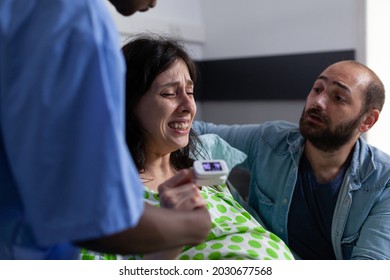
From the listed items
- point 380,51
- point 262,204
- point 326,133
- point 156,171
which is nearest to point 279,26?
point 380,51

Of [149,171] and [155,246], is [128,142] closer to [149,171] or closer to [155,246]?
[149,171]

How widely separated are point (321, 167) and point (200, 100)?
5.63ft

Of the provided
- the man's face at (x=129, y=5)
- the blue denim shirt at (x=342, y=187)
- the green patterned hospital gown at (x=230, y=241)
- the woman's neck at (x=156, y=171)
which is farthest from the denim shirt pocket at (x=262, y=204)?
the man's face at (x=129, y=5)

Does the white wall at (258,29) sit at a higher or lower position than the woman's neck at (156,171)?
higher

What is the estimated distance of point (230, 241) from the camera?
4.24ft

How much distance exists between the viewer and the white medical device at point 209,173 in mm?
949

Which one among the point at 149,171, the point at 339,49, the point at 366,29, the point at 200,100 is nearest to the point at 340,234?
the point at 149,171

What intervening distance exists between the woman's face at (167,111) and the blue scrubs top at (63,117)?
84 centimetres

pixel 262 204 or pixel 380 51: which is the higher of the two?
pixel 380 51

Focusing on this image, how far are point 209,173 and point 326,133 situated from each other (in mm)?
1032

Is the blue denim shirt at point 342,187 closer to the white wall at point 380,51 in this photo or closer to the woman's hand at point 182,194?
the white wall at point 380,51

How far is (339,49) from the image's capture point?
2674 mm

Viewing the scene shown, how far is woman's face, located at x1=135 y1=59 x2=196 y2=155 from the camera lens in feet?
4.77

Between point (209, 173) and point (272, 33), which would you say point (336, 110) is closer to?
point (209, 173)
